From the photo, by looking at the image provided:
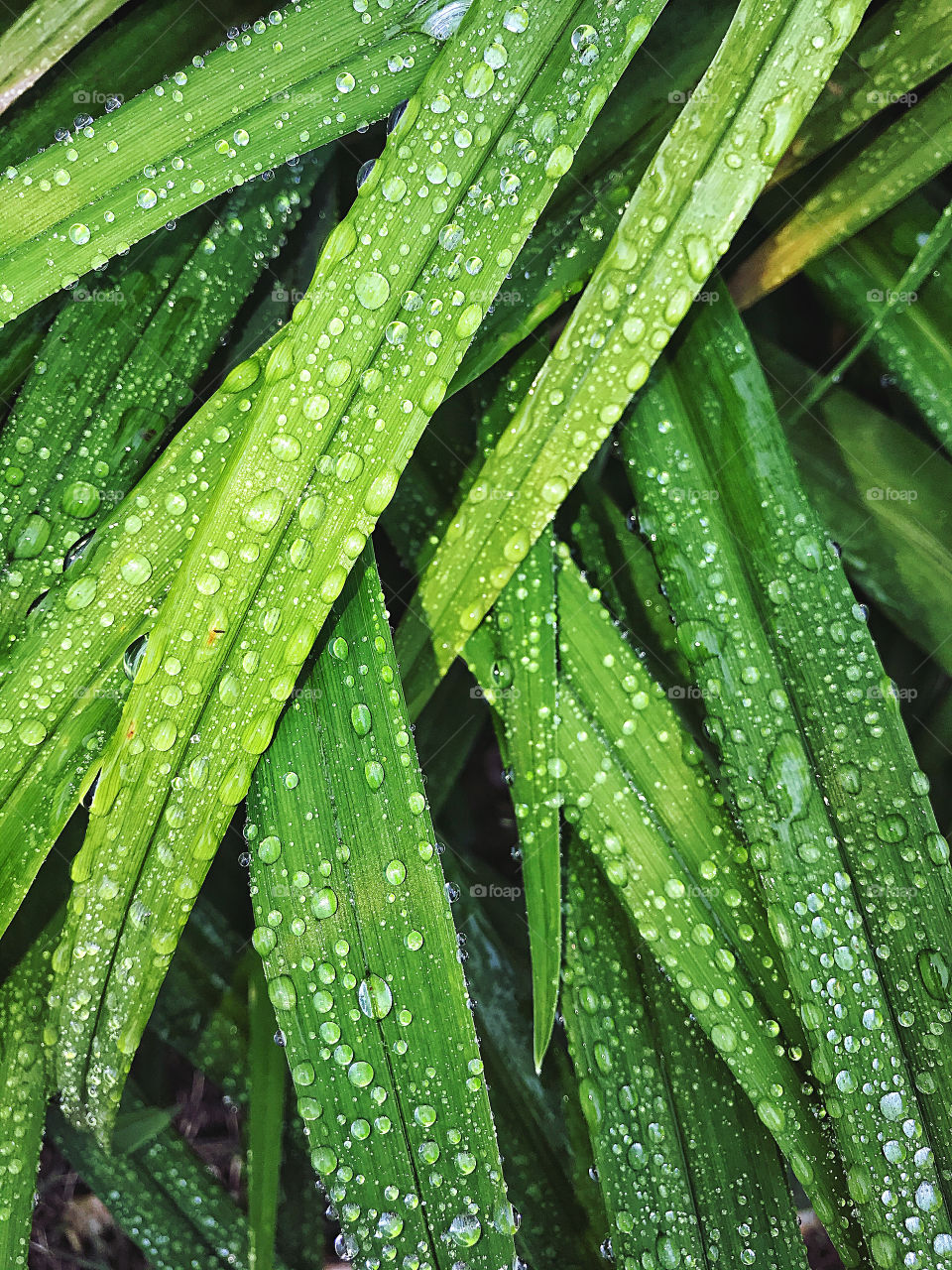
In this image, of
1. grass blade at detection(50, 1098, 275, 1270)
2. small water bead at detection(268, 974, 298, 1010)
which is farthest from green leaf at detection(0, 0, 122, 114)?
grass blade at detection(50, 1098, 275, 1270)

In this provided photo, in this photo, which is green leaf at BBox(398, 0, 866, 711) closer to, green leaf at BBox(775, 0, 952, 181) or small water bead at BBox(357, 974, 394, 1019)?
green leaf at BBox(775, 0, 952, 181)

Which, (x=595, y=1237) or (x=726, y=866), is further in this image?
(x=595, y=1237)

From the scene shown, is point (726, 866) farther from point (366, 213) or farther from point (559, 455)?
point (366, 213)

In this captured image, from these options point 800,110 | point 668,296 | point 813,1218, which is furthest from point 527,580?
point 813,1218

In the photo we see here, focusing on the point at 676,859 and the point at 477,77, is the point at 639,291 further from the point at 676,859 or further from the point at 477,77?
the point at 676,859

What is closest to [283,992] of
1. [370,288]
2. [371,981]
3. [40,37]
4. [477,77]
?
[371,981]

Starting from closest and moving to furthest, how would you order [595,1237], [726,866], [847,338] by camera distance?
[726,866]
[595,1237]
[847,338]
